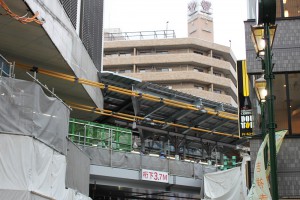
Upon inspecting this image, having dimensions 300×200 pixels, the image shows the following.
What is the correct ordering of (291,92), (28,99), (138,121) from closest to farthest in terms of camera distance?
(28,99)
(291,92)
(138,121)

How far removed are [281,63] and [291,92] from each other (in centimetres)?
113

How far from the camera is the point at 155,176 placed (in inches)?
1155

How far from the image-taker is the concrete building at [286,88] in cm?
1700

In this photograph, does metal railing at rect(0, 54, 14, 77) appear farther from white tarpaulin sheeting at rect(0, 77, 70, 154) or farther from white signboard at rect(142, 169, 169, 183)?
white signboard at rect(142, 169, 169, 183)

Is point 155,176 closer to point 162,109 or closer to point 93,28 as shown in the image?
point 162,109

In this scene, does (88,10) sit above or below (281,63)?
above

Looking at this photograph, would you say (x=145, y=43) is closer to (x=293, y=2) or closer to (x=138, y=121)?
(x=138, y=121)

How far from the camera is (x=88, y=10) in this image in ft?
95.7

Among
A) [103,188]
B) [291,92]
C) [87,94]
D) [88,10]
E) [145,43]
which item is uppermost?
[145,43]

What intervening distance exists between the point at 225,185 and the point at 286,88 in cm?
1310

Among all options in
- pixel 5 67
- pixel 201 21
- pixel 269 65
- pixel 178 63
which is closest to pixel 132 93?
pixel 5 67

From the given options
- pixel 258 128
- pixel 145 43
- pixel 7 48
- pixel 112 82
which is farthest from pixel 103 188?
pixel 145 43

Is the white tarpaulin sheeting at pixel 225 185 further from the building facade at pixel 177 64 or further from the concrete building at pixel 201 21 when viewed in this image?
the concrete building at pixel 201 21

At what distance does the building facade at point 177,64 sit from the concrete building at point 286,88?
179 feet
